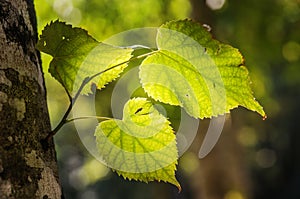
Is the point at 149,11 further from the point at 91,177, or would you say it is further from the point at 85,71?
the point at 91,177

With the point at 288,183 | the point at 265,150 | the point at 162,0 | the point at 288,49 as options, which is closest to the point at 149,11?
the point at 162,0

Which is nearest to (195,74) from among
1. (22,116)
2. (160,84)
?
(160,84)

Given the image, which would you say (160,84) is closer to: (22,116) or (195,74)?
(195,74)

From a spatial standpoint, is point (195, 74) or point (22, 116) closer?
point (22, 116)

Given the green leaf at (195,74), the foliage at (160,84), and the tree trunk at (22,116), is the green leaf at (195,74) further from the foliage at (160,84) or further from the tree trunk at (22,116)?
the tree trunk at (22,116)

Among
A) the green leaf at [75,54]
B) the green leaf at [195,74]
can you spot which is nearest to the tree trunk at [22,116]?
the green leaf at [75,54]

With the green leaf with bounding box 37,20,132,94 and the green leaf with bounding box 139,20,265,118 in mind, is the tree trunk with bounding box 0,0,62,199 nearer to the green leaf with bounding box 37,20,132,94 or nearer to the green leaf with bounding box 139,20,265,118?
the green leaf with bounding box 37,20,132,94
